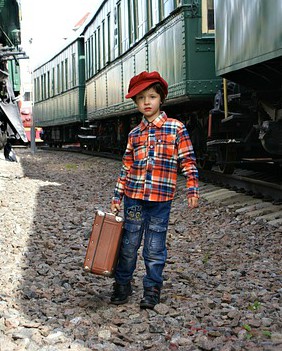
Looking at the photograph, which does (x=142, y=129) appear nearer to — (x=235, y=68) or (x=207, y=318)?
(x=207, y=318)

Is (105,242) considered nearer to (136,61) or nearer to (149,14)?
(149,14)

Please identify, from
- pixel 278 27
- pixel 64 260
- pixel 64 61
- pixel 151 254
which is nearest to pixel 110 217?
pixel 151 254

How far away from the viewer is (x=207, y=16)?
332 inches

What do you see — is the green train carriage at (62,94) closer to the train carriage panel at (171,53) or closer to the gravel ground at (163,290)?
the train carriage panel at (171,53)

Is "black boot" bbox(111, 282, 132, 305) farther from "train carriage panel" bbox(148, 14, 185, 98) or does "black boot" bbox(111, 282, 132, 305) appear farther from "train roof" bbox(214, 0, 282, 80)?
"train carriage panel" bbox(148, 14, 185, 98)

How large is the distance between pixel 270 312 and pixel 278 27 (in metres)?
2.43

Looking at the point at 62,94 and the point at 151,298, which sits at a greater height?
the point at 62,94

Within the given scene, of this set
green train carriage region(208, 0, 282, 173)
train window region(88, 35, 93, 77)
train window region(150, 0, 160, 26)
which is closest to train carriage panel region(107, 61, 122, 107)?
train window region(150, 0, 160, 26)

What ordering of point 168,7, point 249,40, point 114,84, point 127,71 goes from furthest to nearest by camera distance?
point 114,84
point 127,71
point 168,7
point 249,40

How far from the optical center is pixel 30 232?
19.6ft

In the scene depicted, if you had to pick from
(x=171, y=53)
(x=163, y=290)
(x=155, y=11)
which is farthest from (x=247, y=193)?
(x=163, y=290)

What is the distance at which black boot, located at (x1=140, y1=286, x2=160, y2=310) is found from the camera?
3674 mm

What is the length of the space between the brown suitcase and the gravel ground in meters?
0.23

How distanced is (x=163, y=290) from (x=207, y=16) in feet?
17.1
